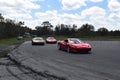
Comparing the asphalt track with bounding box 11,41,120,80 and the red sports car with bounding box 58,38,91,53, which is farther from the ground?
the red sports car with bounding box 58,38,91,53

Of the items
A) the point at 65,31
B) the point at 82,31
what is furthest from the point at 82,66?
the point at 65,31

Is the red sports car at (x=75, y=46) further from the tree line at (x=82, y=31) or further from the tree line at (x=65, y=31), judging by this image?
the tree line at (x=82, y=31)

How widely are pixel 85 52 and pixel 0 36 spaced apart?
8321 centimetres

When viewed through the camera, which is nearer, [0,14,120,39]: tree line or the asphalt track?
the asphalt track

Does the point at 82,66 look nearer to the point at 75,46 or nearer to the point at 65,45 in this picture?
the point at 75,46

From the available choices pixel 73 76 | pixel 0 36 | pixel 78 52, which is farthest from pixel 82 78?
pixel 0 36

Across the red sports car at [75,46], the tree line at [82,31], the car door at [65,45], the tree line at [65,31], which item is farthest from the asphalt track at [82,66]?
the tree line at [82,31]

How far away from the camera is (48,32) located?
652 ft

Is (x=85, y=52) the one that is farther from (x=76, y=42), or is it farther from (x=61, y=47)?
(x=61, y=47)

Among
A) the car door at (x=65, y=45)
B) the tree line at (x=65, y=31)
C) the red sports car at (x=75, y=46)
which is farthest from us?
the tree line at (x=65, y=31)

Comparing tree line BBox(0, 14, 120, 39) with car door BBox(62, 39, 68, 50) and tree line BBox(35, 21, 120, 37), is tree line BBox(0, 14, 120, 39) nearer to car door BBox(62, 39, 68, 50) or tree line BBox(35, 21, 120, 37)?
tree line BBox(35, 21, 120, 37)

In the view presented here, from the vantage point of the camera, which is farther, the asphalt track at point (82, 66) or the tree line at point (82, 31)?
the tree line at point (82, 31)

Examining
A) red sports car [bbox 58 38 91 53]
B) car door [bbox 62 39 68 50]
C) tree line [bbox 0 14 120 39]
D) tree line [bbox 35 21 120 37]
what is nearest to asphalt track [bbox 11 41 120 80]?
red sports car [bbox 58 38 91 53]

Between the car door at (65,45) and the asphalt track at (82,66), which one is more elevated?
the car door at (65,45)
